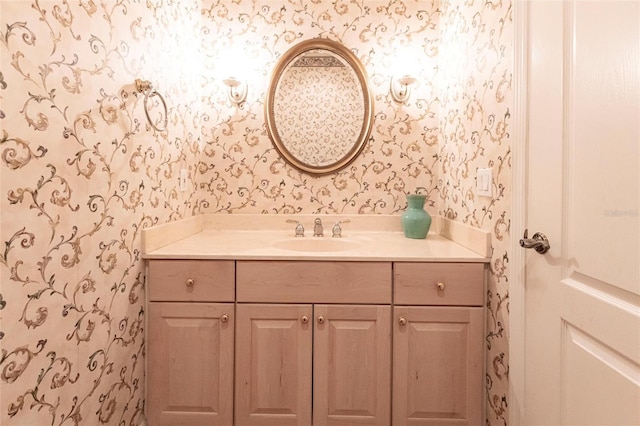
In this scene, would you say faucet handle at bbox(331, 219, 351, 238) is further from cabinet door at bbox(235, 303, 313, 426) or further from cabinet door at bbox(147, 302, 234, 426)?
cabinet door at bbox(147, 302, 234, 426)

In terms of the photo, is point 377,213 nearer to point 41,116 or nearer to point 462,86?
point 462,86

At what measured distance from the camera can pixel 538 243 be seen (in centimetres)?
94

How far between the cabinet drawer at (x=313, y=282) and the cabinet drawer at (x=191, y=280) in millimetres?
56

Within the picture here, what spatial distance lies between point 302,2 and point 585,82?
1551 millimetres

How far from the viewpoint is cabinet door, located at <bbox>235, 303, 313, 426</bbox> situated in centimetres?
130

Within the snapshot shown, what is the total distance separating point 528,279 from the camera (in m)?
1.03

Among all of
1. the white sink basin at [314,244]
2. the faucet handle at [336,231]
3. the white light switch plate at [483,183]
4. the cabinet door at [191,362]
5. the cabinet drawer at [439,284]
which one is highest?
the white light switch plate at [483,183]

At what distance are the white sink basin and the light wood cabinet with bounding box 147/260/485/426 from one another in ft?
1.25

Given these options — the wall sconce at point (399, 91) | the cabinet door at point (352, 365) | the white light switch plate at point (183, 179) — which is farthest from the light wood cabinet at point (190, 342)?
the wall sconce at point (399, 91)

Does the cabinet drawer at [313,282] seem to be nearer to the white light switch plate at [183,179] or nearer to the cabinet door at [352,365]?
the cabinet door at [352,365]

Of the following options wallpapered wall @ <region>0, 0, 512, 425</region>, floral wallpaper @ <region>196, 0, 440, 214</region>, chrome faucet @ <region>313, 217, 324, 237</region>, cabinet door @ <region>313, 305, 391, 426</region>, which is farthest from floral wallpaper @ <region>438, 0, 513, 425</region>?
chrome faucet @ <region>313, 217, 324, 237</region>

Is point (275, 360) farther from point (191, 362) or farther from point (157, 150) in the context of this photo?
point (157, 150)

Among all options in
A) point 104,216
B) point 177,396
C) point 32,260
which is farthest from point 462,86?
point 177,396

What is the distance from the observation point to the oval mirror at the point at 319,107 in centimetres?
183
